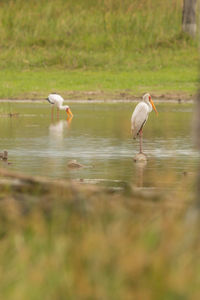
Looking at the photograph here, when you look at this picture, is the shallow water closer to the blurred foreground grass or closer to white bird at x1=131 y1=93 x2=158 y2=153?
white bird at x1=131 y1=93 x2=158 y2=153

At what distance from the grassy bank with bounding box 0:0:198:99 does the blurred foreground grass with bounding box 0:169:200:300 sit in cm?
2399

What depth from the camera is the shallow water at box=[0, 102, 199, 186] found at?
1221 centimetres

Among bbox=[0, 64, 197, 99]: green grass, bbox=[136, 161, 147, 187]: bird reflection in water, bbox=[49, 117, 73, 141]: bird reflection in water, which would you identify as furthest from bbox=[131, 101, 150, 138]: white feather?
bbox=[0, 64, 197, 99]: green grass

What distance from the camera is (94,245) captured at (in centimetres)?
447

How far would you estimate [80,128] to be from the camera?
64.4ft

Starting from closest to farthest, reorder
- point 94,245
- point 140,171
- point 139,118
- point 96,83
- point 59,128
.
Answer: point 94,245 → point 140,171 → point 139,118 → point 59,128 → point 96,83

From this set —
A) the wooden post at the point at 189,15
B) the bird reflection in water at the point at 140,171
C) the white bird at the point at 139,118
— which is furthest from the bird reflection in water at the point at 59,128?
the wooden post at the point at 189,15

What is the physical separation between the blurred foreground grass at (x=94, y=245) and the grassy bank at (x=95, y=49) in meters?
24.0

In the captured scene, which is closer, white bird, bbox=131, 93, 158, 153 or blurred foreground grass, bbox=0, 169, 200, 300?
blurred foreground grass, bbox=0, 169, 200, 300

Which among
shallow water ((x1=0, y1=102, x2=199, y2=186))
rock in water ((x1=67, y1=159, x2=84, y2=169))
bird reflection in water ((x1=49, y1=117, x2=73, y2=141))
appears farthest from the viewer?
bird reflection in water ((x1=49, y1=117, x2=73, y2=141))

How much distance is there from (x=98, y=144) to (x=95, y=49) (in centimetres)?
2186

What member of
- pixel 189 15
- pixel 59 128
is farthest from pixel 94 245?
pixel 189 15

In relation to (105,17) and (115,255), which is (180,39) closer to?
(105,17)

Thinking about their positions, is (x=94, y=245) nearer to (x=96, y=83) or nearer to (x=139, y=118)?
(x=139, y=118)
